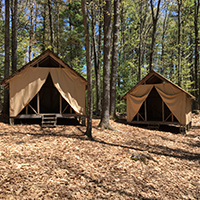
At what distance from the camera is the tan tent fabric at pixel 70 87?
9.32 metres

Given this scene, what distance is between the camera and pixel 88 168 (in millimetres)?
4648

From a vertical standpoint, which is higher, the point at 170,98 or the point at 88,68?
the point at 88,68

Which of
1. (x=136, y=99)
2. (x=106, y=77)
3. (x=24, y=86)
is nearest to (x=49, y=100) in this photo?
(x=24, y=86)

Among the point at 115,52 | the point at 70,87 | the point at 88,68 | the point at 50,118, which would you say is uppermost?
the point at 115,52

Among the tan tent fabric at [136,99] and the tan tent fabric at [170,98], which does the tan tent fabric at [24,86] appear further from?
the tan tent fabric at [170,98]

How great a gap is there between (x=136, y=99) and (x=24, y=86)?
720cm

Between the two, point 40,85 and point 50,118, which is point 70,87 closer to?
point 40,85

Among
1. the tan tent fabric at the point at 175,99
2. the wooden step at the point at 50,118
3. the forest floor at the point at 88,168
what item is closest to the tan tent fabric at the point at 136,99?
the tan tent fabric at the point at 175,99

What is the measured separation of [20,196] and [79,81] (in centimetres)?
701

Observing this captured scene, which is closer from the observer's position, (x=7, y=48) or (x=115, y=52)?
(x=7, y=48)

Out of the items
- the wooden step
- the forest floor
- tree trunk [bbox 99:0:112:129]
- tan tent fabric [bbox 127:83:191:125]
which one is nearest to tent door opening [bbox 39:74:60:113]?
the wooden step

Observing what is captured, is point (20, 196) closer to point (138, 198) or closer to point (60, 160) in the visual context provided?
point (60, 160)

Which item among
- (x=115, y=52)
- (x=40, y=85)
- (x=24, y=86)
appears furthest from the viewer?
(x=115, y=52)

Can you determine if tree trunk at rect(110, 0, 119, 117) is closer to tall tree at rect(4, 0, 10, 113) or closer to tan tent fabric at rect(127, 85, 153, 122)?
tan tent fabric at rect(127, 85, 153, 122)
